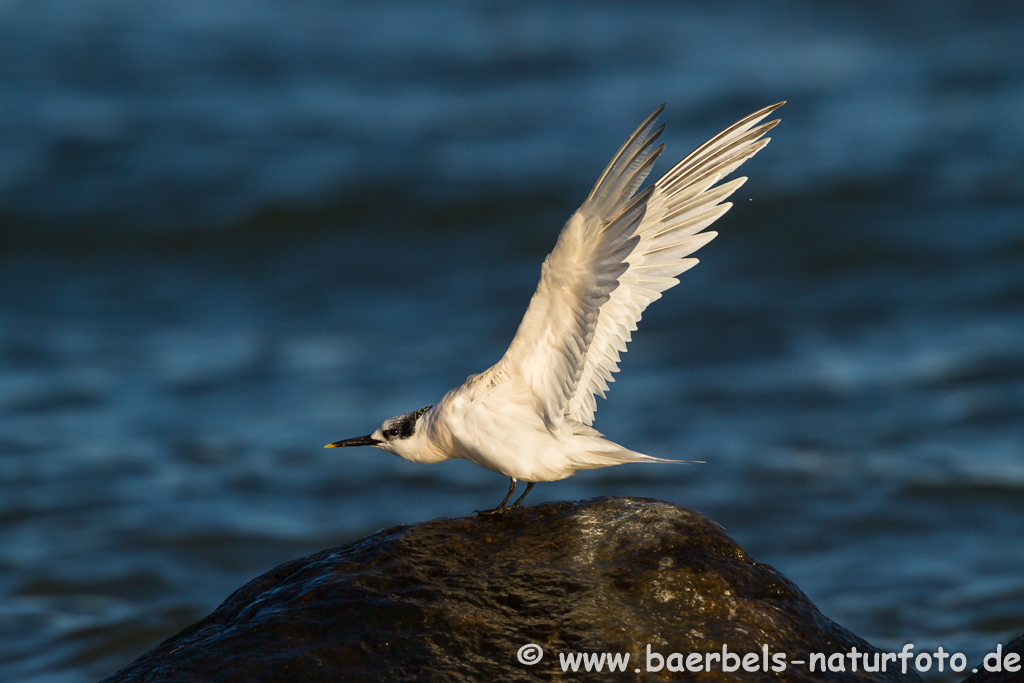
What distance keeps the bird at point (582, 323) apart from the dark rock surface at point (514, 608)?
1.34ft

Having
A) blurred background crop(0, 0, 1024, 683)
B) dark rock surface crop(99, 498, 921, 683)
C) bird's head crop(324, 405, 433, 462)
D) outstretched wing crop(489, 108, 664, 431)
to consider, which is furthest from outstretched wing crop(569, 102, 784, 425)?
blurred background crop(0, 0, 1024, 683)

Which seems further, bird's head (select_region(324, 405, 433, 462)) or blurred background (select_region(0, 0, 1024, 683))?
blurred background (select_region(0, 0, 1024, 683))

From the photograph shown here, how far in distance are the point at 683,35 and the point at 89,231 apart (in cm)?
1239

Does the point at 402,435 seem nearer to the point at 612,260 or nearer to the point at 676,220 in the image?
the point at 612,260

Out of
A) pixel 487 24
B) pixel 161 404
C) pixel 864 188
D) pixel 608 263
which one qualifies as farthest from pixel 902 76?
pixel 608 263

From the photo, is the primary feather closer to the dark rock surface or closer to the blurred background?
the dark rock surface

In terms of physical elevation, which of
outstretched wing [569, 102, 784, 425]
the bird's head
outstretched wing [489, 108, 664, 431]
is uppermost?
outstretched wing [569, 102, 784, 425]

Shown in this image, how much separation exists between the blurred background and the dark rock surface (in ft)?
11.4

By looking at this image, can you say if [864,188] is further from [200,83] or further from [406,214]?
[200,83]

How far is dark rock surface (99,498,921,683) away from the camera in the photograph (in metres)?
4.71

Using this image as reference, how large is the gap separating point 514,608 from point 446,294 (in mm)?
11069

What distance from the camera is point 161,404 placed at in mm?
12938

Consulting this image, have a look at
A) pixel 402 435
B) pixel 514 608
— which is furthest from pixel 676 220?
pixel 514 608

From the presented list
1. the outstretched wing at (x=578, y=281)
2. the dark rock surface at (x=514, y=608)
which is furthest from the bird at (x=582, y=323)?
the dark rock surface at (x=514, y=608)
